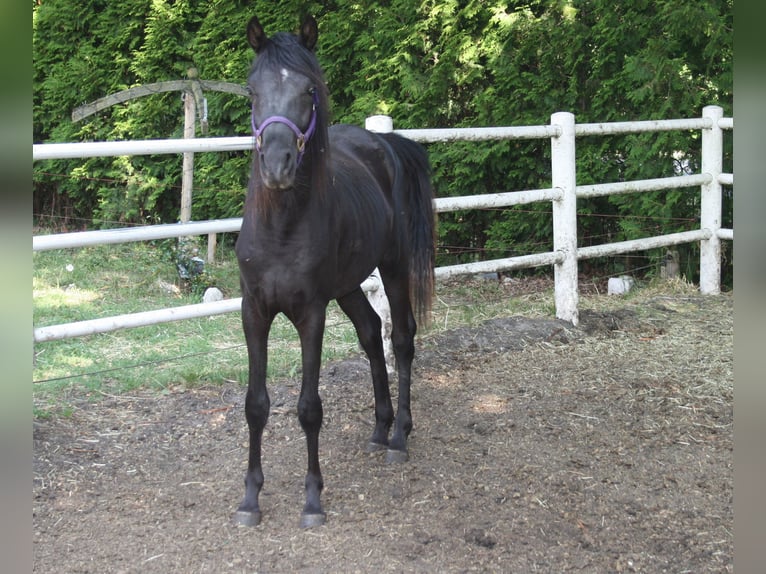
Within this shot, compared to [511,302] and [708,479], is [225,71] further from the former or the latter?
[708,479]

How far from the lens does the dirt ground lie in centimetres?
296

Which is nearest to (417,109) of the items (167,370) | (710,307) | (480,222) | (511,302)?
(480,222)

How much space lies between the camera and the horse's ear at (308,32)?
305 cm

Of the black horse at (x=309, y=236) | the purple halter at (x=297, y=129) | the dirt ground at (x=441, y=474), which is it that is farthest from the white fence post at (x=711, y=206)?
the purple halter at (x=297, y=129)

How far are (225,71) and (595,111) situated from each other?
12.6 ft

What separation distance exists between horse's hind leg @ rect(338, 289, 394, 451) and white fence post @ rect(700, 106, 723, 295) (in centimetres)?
418

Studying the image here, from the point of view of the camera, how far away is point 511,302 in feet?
21.7

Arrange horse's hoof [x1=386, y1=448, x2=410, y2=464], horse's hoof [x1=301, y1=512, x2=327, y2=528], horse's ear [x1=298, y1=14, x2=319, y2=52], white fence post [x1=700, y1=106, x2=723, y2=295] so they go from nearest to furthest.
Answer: horse's ear [x1=298, y1=14, x2=319, y2=52] < horse's hoof [x1=301, y1=512, x2=327, y2=528] < horse's hoof [x1=386, y1=448, x2=410, y2=464] < white fence post [x1=700, y1=106, x2=723, y2=295]

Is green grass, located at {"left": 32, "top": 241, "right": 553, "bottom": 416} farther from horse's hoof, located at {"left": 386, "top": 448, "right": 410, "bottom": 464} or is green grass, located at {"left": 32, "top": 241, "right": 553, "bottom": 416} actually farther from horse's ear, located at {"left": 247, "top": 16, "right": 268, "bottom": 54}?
horse's ear, located at {"left": 247, "top": 16, "right": 268, "bottom": 54}

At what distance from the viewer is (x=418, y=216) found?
4.32 metres

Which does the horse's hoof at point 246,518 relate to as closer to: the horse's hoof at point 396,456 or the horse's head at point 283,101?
the horse's hoof at point 396,456

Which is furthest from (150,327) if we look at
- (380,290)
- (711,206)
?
(711,206)

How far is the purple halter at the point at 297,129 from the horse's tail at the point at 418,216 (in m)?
1.23

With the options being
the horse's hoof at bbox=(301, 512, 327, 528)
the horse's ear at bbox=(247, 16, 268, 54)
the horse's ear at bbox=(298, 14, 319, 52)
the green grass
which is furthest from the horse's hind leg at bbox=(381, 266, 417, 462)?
the horse's ear at bbox=(247, 16, 268, 54)
